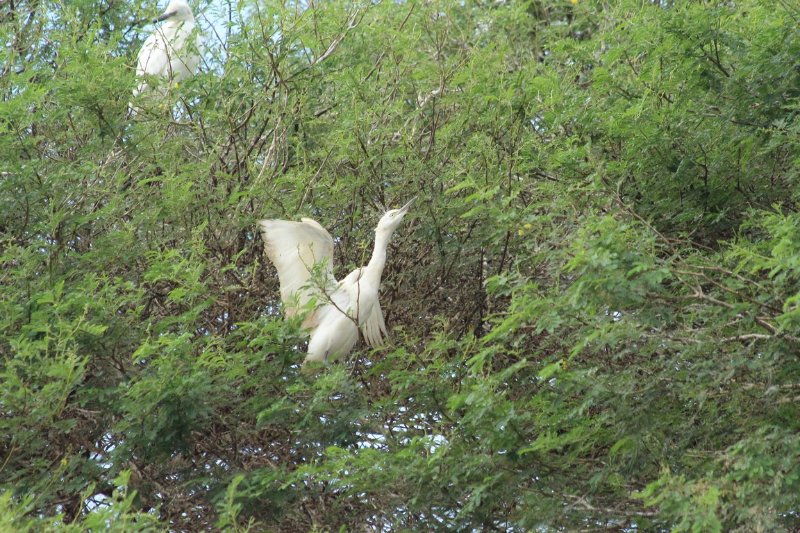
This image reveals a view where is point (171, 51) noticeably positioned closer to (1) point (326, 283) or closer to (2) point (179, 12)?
(2) point (179, 12)

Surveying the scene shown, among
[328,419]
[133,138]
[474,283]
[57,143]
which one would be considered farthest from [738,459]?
[57,143]

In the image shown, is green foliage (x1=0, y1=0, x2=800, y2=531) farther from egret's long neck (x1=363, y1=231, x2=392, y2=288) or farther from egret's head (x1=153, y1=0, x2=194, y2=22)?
egret's head (x1=153, y1=0, x2=194, y2=22)

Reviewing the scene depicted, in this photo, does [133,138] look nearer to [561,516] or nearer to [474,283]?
[474,283]

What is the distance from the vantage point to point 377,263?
6285mm

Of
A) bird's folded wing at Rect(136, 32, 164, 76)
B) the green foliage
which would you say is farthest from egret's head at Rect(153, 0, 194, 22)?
the green foliage

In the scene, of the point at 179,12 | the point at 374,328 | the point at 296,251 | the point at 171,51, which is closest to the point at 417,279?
the point at 374,328

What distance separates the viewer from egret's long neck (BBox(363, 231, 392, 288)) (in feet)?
20.6

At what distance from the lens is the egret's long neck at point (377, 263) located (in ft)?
20.6

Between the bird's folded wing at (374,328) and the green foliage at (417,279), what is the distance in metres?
0.09

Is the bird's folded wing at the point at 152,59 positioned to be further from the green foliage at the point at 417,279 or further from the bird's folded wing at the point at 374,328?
the bird's folded wing at the point at 374,328

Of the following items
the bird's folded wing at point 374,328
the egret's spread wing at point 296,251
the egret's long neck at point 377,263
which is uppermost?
the egret's spread wing at point 296,251

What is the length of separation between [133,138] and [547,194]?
192 centimetres

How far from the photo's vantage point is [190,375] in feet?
18.8

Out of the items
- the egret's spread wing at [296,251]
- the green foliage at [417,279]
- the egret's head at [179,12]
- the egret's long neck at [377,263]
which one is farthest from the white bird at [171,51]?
the egret's long neck at [377,263]
